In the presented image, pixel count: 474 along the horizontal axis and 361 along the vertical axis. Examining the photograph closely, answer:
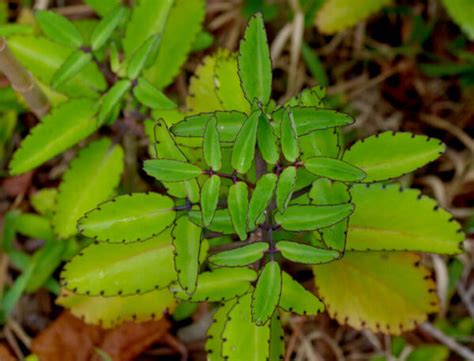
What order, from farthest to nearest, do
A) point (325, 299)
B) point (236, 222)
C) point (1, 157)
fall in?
point (1, 157) → point (325, 299) → point (236, 222)

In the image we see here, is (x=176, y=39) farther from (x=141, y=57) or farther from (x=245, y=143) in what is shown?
(x=245, y=143)

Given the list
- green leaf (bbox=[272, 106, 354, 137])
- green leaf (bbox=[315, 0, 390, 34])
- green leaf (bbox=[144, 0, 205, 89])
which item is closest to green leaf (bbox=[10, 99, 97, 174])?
green leaf (bbox=[144, 0, 205, 89])

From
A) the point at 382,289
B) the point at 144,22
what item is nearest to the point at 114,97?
the point at 144,22

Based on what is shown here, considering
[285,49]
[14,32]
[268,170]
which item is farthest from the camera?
[285,49]

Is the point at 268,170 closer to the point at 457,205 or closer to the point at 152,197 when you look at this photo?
the point at 152,197

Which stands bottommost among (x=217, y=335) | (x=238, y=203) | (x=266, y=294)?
(x=217, y=335)

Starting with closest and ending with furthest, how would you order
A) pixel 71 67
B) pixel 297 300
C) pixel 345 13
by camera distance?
pixel 297 300
pixel 71 67
pixel 345 13

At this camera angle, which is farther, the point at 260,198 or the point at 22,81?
the point at 22,81

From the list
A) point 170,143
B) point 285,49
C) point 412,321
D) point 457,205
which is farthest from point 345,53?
point 170,143
